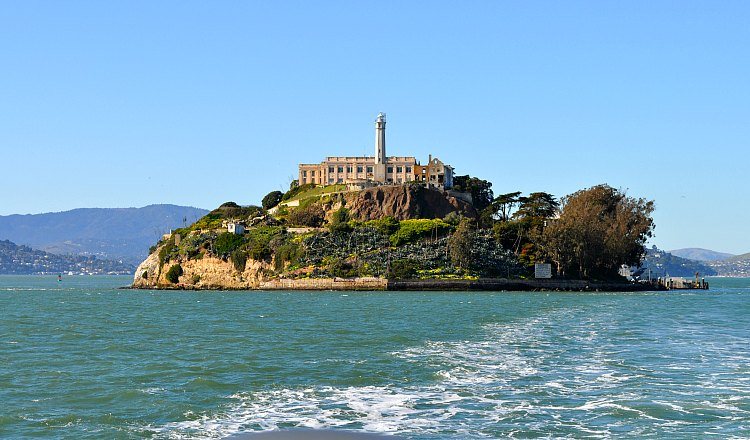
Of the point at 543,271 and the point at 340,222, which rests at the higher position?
the point at 340,222

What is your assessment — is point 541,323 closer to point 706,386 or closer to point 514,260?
point 706,386

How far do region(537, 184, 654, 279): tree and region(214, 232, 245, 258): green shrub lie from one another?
4641cm

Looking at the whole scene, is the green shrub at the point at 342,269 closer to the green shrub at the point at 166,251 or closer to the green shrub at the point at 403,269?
the green shrub at the point at 403,269

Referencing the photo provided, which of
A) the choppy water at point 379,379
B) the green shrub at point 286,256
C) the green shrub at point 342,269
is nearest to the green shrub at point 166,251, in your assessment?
the green shrub at point 286,256

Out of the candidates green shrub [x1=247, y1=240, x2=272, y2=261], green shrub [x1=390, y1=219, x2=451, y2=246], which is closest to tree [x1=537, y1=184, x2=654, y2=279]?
green shrub [x1=390, y1=219, x2=451, y2=246]

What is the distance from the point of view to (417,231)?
135 meters

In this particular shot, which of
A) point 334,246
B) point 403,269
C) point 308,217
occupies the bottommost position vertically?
point 403,269

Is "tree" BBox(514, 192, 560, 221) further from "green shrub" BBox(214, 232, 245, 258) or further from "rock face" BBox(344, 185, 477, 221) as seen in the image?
"green shrub" BBox(214, 232, 245, 258)

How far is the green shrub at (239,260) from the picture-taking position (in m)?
135

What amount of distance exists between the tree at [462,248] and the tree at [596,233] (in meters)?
10.0

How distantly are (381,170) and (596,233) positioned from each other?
50.0m

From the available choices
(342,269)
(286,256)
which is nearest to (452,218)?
(342,269)

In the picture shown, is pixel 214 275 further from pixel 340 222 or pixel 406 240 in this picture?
pixel 406 240

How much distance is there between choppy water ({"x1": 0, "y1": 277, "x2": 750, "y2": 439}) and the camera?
70.3 ft
